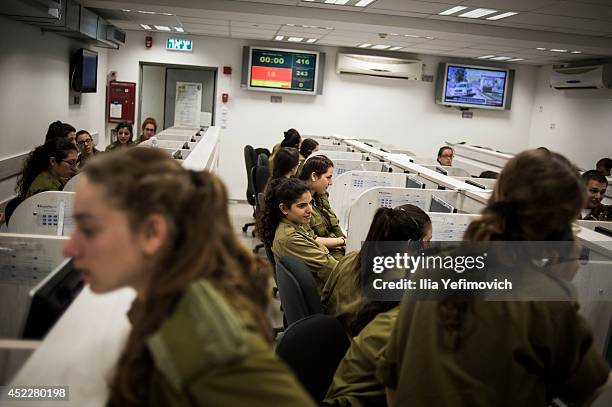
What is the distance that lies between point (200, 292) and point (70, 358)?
0.89 ft

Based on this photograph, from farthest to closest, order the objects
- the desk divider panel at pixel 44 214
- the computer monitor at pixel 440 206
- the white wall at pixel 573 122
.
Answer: the white wall at pixel 573 122
the computer monitor at pixel 440 206
the desk divider panel at pixel 44 214

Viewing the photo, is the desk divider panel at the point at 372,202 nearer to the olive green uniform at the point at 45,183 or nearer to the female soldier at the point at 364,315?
the female soldier at the point at 364,315

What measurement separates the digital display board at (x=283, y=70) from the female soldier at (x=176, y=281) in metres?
7.65

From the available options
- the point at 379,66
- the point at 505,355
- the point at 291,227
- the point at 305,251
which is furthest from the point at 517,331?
the point at 379,66

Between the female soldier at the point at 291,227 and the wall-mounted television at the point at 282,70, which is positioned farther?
the wall-mounted television at the point at 282,70

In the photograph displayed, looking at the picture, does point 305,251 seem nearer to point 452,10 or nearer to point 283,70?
point 452,10

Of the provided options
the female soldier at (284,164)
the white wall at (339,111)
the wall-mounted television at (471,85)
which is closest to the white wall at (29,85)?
the white wall at (339,111)

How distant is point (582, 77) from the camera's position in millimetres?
7625

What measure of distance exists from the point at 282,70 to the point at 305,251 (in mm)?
5928

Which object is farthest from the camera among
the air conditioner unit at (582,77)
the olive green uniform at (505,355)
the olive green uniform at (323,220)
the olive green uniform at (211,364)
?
the air conditioner unit at (582,77)

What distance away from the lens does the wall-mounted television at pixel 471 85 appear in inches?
344

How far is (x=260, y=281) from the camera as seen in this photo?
924 mm

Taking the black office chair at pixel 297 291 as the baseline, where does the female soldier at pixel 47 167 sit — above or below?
above

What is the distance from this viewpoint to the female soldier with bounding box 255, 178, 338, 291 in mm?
2871
